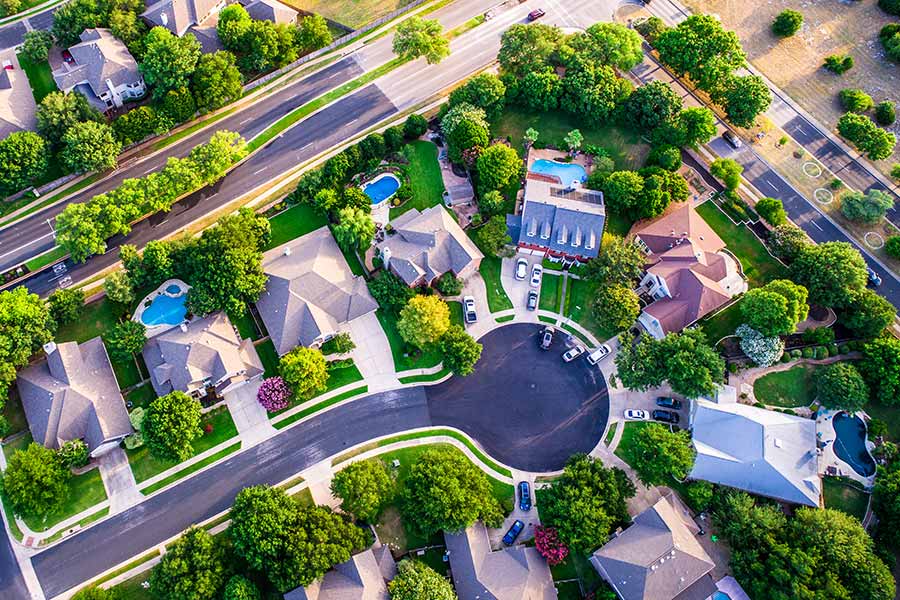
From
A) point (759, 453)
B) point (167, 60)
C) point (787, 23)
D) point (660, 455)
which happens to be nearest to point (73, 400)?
point (167, 60)

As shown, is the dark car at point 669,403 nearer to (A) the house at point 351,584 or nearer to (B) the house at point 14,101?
(A) the house at point 351,584

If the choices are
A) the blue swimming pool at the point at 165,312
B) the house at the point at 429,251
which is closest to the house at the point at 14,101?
the blue swimming pool at the point at 165,312

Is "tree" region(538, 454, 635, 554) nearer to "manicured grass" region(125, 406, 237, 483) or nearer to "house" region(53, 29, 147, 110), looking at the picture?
"manicured grass" region(125, 406, 237, 483)

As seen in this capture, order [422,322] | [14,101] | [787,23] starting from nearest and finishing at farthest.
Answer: [422,322], [14,101], [787,23]

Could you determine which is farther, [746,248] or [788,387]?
[746,248]

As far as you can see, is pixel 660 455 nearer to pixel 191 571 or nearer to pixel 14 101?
pixel 191 571

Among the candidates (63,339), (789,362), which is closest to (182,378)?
(63,339)
